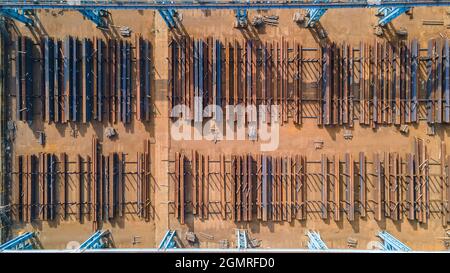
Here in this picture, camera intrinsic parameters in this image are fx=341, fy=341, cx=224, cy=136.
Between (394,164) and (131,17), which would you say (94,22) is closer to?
(131,17)

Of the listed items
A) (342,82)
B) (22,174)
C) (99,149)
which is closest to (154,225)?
(99,149)

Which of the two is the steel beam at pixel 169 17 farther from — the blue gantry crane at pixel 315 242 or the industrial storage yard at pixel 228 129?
the blue gantry crane at pixel 315 242

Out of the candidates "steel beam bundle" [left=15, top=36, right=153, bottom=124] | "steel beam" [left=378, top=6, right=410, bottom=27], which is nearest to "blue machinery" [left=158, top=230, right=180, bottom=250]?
"steel beam bundle" [left=15, top=36, right=153, bottom=124]

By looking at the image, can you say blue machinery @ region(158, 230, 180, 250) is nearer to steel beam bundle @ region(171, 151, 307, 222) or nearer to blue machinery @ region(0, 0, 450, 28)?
steel beam bundle @ region(171, 151, 307, 222)

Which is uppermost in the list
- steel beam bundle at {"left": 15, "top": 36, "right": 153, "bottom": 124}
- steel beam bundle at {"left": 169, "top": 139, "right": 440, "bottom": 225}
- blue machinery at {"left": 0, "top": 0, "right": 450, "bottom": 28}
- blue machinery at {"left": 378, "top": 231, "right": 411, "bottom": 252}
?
blue machinery at {"left": 0, "top": 0, "right": 450, "bottom": 28}

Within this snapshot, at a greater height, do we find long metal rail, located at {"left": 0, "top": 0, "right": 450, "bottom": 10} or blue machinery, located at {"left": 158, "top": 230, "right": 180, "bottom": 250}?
long metal rail, located at {"left": 0, "top": 0, "right": 450, "bottom": 10}

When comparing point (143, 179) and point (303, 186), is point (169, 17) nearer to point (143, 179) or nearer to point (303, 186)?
point (143, 179)
